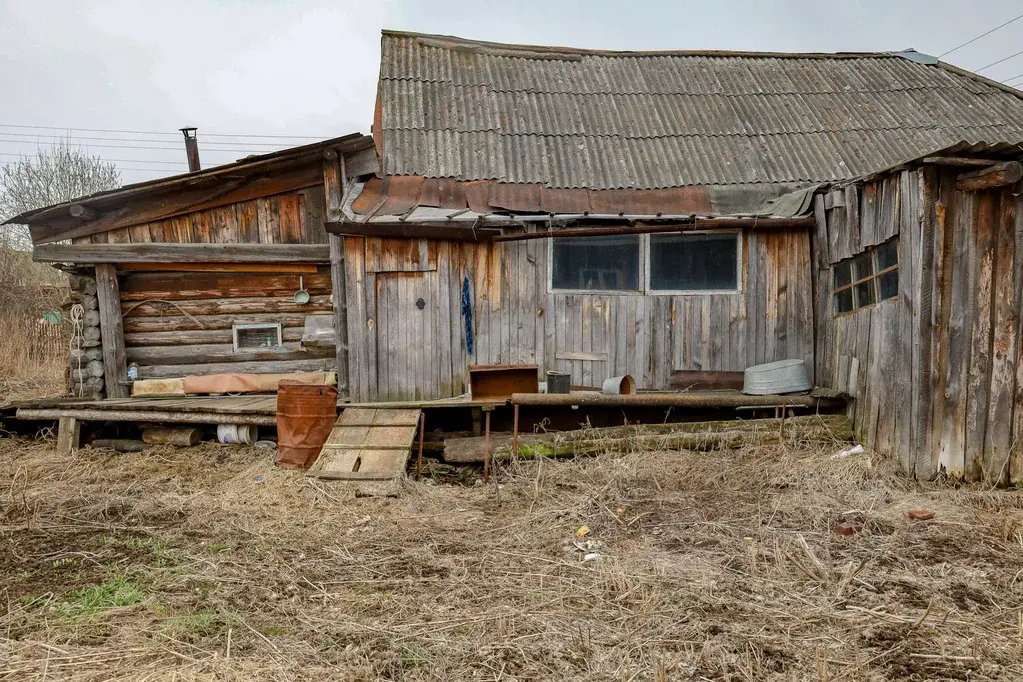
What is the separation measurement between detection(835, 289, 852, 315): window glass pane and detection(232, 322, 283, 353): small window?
→ 707 cm

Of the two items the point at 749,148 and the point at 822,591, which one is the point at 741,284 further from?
the point at 822,591

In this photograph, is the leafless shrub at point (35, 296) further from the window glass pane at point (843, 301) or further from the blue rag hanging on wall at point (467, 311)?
the window glass pane at point (843, 301)

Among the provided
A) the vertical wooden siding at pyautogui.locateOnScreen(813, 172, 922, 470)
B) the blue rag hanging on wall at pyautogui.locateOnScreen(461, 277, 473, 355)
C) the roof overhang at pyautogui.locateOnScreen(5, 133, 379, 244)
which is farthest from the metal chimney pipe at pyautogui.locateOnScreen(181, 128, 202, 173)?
the vertical wooden siding at pyautogui.locateOnScreen(813, 172, 922, 470)

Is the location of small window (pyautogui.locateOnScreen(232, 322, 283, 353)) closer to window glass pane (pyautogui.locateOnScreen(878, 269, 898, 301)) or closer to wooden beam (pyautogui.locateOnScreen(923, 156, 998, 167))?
window glass pane (pyautogui.locateOnScreen(878, 269, 898, 301))

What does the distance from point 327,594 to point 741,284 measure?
6.50 m

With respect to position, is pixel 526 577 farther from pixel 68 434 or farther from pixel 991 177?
pixel 68 434

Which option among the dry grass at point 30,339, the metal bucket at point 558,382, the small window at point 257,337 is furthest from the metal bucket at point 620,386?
the dry grass at point 30,339

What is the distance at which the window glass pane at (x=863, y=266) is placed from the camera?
7320 mm

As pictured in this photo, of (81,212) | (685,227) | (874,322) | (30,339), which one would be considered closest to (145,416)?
(81,212)

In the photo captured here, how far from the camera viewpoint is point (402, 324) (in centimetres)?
872

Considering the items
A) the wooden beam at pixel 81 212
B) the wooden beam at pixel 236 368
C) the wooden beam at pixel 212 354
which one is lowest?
the wooden beam at pixel 236 368

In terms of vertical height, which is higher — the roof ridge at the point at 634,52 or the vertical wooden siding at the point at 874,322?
the roof ridge at the point at 634,52

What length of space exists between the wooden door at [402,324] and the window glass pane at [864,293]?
486 centimetres

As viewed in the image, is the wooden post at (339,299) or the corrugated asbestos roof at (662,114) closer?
the wooden post at (339,299)
